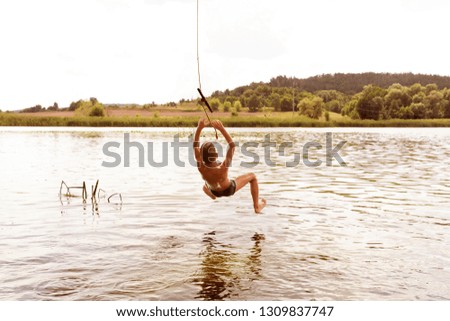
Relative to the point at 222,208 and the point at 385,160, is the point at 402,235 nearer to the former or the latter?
the point at 222,208

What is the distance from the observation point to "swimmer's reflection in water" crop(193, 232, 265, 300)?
31.3 feet

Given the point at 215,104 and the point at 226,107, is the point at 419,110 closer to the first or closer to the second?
the point at 226,107

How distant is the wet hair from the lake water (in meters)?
2.24

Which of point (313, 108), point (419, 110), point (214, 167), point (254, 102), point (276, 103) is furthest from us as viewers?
point (254, 102)

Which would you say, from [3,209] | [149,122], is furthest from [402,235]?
[149,122]

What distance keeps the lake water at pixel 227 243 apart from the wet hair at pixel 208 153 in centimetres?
224

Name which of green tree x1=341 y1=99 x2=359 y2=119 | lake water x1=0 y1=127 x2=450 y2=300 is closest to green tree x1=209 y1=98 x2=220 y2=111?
green tree x1=341 y1=99 x2=359 y2=119

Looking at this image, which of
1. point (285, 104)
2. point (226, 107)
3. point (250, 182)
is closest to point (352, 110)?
point (285, 104)

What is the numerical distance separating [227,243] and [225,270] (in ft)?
8.07

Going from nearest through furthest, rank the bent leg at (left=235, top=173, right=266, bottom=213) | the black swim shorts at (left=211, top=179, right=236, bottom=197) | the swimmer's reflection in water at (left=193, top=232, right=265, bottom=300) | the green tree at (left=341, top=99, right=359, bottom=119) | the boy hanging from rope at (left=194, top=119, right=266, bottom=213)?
the swimmer's reflection in water at (left=193, top=232, right=265, bottom=300) → the boy hanging from rope at (left=194, top=119, right=266, bottom=213) → the black swim shorts at (left=211, top=179, right=236, bottom=197) → the bent leg at (left=235, top=173, right=266, bottom=213) → the green tree at (left=341, top=99, right=359, bottom=119)

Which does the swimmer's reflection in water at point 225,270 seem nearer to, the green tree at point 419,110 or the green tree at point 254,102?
the green tree at point 419,110

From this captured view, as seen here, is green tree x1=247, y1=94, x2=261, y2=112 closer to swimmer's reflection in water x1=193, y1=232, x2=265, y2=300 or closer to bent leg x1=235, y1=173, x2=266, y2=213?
bent leg x1=235, y1=173, x2=266, y2=213

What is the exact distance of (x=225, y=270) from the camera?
10.8 metres

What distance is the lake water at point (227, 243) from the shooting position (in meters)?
9.79
